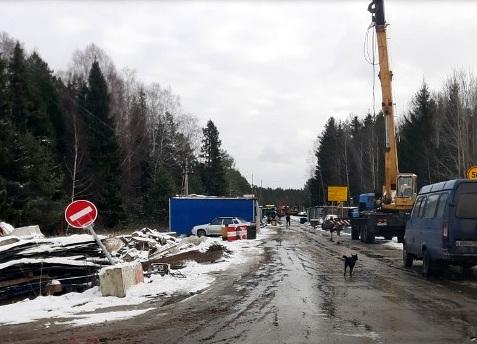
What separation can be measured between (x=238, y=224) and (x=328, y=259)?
628 inches

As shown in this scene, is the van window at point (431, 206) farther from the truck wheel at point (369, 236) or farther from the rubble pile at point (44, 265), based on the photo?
the truck wheel at point (369, 236)

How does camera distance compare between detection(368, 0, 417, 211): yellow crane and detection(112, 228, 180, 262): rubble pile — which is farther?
detection(368, 0, 417, 211): yellow crane

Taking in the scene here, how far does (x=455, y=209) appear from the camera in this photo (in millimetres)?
13188

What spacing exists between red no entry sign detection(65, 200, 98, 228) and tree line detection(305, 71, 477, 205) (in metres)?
22.3

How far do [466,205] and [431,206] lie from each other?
160 centimetres

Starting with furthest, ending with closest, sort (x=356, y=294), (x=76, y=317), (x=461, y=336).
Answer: (x=356, y=294) < (x=76, y=317) < (x=461, y=336)

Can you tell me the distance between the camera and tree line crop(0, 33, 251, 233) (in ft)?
121

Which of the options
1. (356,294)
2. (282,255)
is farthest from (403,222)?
(356,294)

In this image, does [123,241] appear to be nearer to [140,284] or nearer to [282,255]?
[282,255]

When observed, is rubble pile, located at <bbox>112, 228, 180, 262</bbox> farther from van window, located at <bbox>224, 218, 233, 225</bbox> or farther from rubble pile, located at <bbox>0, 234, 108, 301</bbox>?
van window, located at <bbox>224, 218, 233, 225</bbox>

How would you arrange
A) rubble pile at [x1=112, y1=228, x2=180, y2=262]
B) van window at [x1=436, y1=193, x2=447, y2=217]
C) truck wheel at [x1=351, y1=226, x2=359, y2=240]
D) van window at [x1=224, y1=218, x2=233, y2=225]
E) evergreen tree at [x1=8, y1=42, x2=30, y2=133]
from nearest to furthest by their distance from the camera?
van window at [x1=436, y1=193, x2=447, y2=217] → rubble pile at [x1=112, y1=228, x2=180, y2=262] → truck wheel at [x1=351, y1=226, x2=359, y2=240] → van window at [x1=224, y1=218, x2=233, y2=225] → evergreen tree at [x1=8, y1=42, x2=30, y2=133]

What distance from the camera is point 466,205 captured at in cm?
1317

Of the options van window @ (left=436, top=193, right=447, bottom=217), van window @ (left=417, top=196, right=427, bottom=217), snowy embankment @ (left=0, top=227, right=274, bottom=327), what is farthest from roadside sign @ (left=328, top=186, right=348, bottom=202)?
snowy embankment @ (left=0, top=227, right=274, bottom=327)

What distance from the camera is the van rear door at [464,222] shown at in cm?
1305
